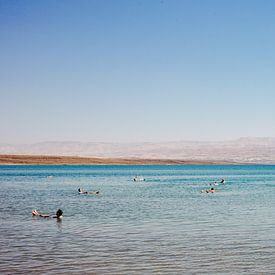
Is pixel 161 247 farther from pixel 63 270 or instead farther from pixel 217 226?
pixel 217 226

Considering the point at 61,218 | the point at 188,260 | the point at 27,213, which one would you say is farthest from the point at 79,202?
the point at 188,260

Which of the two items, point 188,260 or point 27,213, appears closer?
point 188,260

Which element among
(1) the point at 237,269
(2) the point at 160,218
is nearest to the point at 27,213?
(2) the point at 160,218

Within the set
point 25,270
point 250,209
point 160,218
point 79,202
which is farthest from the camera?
point 79,202

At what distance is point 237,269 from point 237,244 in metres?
4.95

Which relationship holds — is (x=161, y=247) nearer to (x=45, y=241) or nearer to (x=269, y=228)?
(x=45, y=241)

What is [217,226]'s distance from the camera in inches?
1217

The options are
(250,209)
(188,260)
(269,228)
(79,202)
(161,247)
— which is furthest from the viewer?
(79,202)

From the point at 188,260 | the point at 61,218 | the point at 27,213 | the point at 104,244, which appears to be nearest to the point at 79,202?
the point at 27,213

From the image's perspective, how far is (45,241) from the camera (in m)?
25.9

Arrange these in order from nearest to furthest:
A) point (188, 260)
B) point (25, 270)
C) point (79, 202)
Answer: point (25, 270) < point (188, 260) < point (79, 202)

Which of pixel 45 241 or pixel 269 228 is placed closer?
pixel 45 241

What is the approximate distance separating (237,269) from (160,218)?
1532cm

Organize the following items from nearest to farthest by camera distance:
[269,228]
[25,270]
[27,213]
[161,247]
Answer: [25,270], [161,247], [269,228], [27,213]
